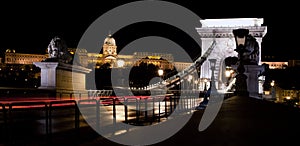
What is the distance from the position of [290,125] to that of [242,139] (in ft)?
4.06

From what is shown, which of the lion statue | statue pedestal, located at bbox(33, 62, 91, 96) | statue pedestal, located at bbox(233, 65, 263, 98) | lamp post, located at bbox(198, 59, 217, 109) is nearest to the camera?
lamp post, located at bbox(198, 59, 217, 109)

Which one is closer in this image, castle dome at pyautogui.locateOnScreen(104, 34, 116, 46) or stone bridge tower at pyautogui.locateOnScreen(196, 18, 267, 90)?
stone bridge tower at pyautogui.locateOnScreen(196, 18, 267, 90)

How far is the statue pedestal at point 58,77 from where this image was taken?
570 inches

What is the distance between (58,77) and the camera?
48.2 ft

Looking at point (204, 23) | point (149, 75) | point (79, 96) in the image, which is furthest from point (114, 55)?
point (79, 96)

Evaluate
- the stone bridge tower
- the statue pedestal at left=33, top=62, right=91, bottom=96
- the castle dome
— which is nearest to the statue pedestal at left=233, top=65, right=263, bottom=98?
the statue pedestal at left=33, top=62, right=91, bottom=96

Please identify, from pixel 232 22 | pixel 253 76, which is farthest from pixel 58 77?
pixel 232 22

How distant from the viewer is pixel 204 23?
46594 millimetres

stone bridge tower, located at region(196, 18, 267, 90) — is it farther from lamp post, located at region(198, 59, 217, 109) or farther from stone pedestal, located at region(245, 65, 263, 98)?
stone pedestal, located at region(245, 65, 263, 98)

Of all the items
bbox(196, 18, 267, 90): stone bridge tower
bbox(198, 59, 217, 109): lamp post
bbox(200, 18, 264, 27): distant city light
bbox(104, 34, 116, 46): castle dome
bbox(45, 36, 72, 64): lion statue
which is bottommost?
bbox(198, 59, 217, 109): lamp post

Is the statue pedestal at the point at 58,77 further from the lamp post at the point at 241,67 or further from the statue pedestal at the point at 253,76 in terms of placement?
the statue pedestal at the point at 253,76

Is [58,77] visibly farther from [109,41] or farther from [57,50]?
[109,41]

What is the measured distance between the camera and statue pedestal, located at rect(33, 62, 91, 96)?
47.5 feet

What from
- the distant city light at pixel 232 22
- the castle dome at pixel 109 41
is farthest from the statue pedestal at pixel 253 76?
the castle dome at pixel 109 41
